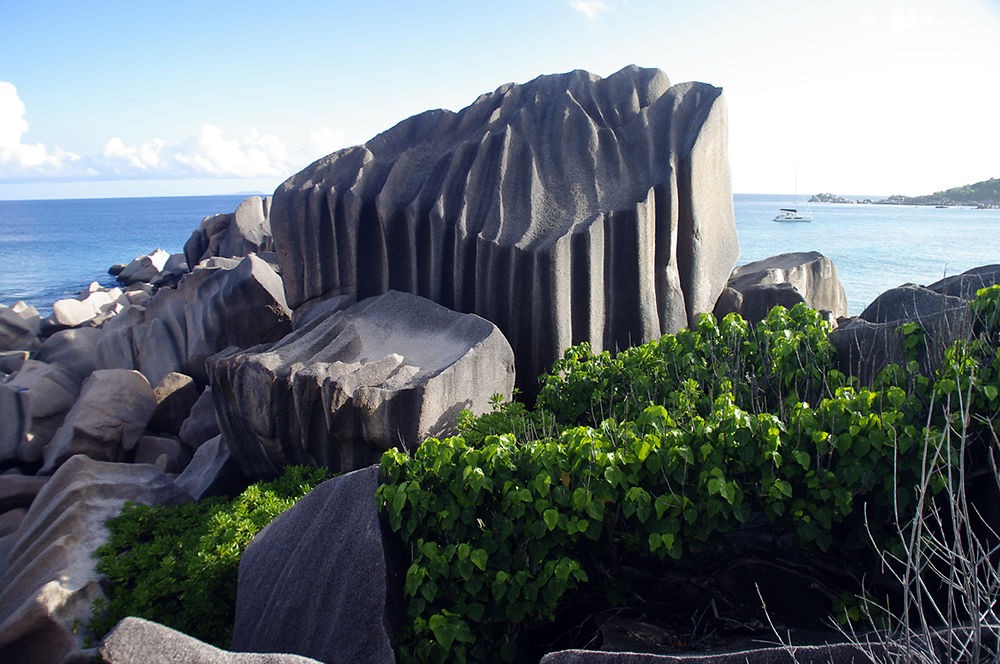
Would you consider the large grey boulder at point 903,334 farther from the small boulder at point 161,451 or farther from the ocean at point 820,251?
the ocean at point 820,251

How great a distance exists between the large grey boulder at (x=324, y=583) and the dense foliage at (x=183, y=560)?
267mm

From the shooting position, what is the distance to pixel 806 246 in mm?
32875

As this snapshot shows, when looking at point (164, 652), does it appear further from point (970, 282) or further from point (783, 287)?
point (783, 287)

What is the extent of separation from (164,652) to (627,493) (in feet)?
7.23

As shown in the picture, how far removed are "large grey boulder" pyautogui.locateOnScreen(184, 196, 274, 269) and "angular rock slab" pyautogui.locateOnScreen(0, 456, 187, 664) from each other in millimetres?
13958

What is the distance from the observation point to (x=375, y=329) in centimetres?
660

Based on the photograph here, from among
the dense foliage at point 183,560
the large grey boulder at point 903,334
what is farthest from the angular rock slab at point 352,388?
the large grey boulder at point 903,334

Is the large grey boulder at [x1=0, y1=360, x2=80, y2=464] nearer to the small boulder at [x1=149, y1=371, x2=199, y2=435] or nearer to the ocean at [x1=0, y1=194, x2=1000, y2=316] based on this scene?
the small boulder at [x1=149, y1=371, x2=199, y2=435]

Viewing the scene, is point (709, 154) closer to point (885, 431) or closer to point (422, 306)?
point (422, 306)

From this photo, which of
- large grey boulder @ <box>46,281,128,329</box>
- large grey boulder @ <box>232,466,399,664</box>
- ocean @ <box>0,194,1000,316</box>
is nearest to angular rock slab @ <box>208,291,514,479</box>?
large grey boulder @ <box>232,466,399,664</box>

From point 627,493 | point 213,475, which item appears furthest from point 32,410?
point 627,493

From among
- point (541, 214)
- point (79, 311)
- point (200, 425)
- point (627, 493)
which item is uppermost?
point (541, 214)

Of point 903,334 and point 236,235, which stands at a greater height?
point 236,235

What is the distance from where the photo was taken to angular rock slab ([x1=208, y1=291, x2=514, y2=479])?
5.32m
